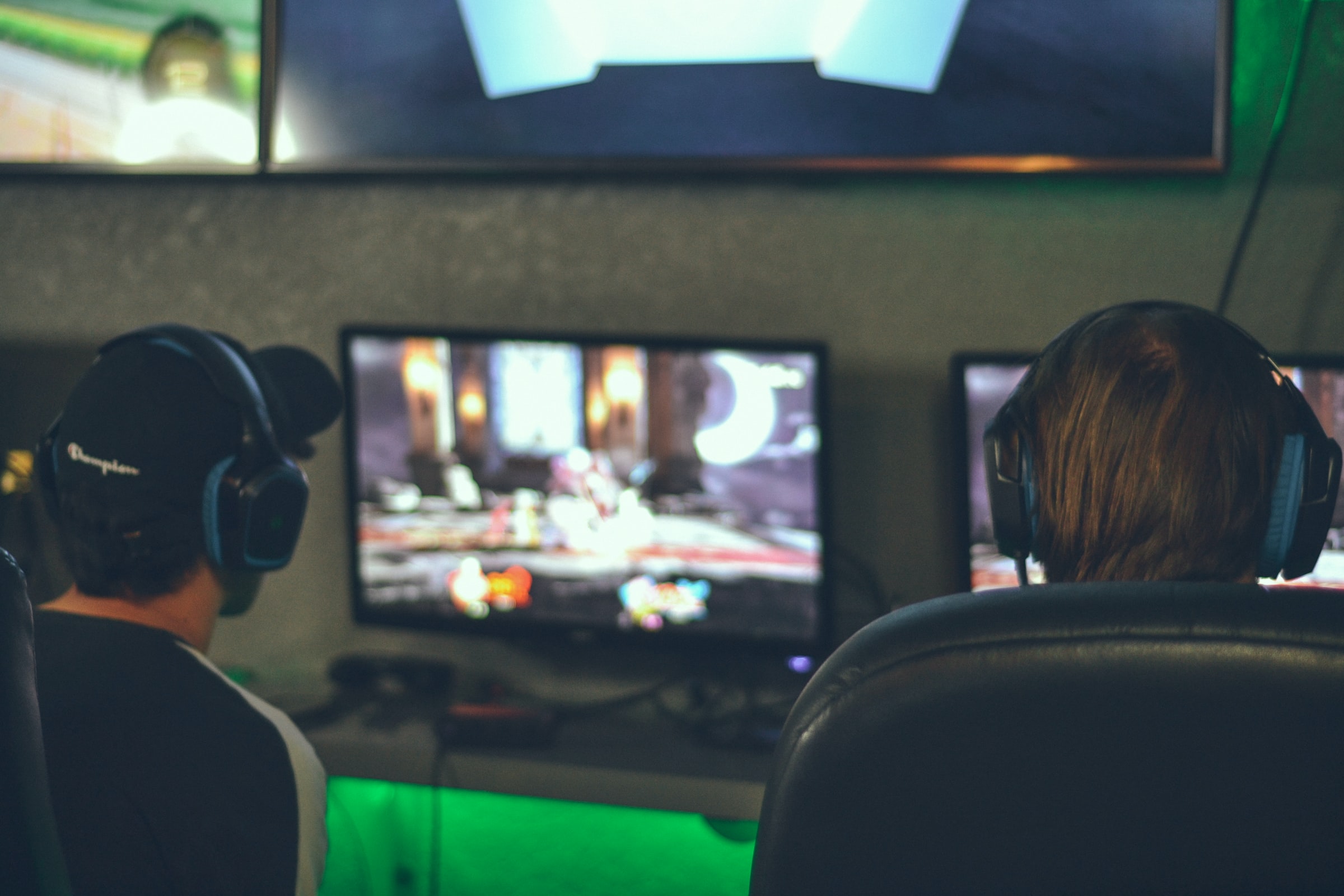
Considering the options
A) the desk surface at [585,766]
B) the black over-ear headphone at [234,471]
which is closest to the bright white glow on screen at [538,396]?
the desk surface at [585,766]

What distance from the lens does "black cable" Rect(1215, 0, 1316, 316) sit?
143 centimetres

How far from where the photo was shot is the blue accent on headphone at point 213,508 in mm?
866

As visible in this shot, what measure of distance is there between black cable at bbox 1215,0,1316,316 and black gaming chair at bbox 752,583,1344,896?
1.27 m

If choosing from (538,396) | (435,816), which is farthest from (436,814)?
(538,396)

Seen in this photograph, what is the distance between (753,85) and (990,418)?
0.72 m

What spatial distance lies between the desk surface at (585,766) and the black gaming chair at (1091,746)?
2.91 feet

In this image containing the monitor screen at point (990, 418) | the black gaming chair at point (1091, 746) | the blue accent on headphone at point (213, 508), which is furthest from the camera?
the monitor screen at point (990, 418)

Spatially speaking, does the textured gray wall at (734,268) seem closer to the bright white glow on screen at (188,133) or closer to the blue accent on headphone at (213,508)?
the bright white glow on screen at (188,133)

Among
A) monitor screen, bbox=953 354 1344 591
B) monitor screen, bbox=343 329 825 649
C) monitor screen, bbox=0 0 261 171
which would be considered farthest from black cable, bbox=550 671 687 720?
monitor screen, bbox=0 0 261 171

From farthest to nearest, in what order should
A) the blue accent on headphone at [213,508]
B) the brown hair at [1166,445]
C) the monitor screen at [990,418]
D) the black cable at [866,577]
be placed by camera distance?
the black cable at [866,577] → the monitor screen at [990,418] → the blue accent on headphone at [213,508] → the brown hair at [1166,445]

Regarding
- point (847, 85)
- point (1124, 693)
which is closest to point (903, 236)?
point (847, 85)

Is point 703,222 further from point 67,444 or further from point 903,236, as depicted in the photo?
point 67,444

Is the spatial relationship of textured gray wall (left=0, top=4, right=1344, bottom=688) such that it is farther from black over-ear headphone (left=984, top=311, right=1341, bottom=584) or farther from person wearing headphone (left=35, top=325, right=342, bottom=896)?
black over-ear headphone (left=984, top=311, right=1341, bottom=584)

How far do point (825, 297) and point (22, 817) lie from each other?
1.37 m
